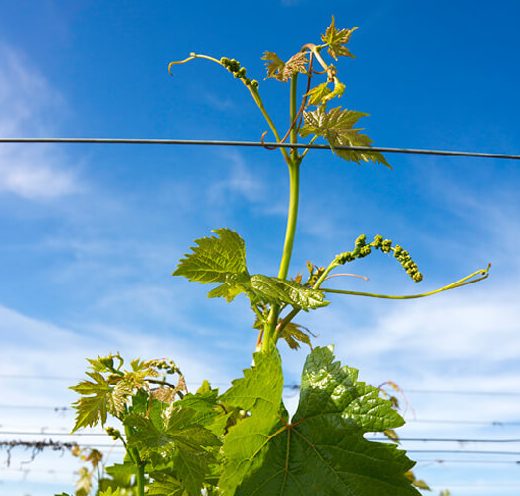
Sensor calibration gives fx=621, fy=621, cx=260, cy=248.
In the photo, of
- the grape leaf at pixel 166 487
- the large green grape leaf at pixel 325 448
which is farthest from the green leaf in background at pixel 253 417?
the grape leaf at pixel 166 487

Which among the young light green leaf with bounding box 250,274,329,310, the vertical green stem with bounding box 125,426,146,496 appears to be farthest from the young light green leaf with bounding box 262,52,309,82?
the vertical green stem with bounding box 125,426,146,496

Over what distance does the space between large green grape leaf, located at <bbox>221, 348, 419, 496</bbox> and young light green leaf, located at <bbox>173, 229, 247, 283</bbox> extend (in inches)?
7.5

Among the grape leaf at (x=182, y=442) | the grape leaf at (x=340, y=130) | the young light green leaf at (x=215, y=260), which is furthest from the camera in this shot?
the grape leaf at (x=340, y=130)

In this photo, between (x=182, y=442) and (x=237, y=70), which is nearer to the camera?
(x=182, y=442)

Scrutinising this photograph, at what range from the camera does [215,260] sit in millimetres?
1001

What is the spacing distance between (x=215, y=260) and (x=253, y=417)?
252mm

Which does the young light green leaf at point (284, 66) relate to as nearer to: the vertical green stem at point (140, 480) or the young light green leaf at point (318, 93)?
the young light green leaf at point (318, 93)

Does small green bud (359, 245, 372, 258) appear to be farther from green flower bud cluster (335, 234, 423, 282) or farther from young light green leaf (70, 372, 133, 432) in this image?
young light green leaf (70, 372, 133, 432)

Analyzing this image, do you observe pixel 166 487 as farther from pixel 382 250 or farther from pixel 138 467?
pixel 382 250

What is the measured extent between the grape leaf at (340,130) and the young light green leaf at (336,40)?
0.13 m

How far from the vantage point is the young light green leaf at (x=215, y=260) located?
3.25 feet

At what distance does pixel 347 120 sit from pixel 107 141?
53 centimetres

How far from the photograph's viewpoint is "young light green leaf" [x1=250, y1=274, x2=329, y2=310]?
0.89m

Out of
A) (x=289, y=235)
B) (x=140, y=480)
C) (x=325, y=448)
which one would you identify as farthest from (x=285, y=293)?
(x=140, y=480)
